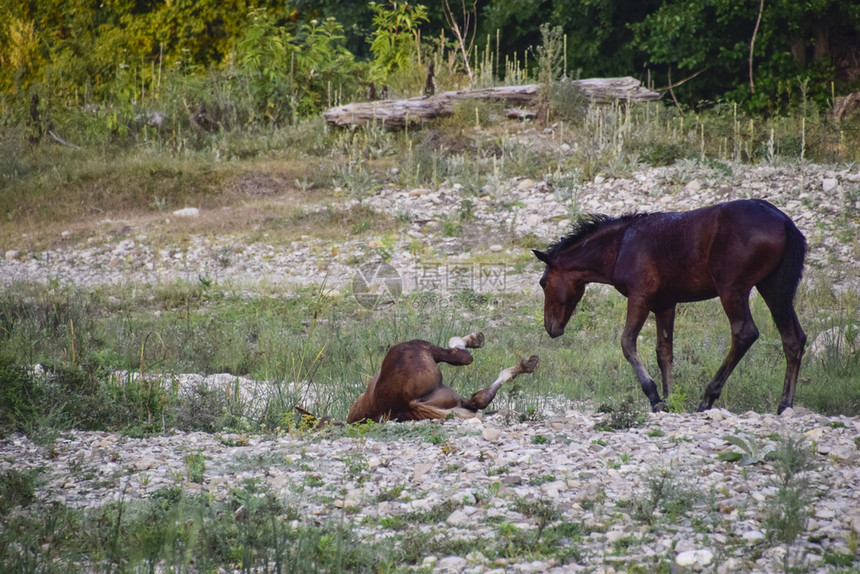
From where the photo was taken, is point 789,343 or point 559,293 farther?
point 559,293

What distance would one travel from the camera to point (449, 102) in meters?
18.9

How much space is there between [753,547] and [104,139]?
18.8 metres

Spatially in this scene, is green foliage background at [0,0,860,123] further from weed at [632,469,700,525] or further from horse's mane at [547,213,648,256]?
weed at [632,469,700,525]

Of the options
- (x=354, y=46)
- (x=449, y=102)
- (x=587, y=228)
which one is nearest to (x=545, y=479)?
(x=587, y=228)

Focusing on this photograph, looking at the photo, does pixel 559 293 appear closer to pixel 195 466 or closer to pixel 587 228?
pixel 587 228

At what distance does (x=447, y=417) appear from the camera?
228 inches

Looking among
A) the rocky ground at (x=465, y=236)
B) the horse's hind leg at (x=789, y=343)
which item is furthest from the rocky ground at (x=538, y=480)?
the rocky ground at (x=465, y=236)

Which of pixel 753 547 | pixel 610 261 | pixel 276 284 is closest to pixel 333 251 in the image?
pixel 276 284

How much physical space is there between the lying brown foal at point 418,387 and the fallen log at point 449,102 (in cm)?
1313

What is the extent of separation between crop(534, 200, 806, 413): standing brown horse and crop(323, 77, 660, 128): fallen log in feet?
40.1

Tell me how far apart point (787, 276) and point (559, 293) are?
171 cm

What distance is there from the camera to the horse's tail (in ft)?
19.6

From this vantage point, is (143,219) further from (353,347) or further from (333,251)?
(353,347)

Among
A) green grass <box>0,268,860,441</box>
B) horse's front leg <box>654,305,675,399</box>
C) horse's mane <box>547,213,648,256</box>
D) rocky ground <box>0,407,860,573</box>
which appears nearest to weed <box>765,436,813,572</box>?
rocky ground <box>0,407,860,573</box>
